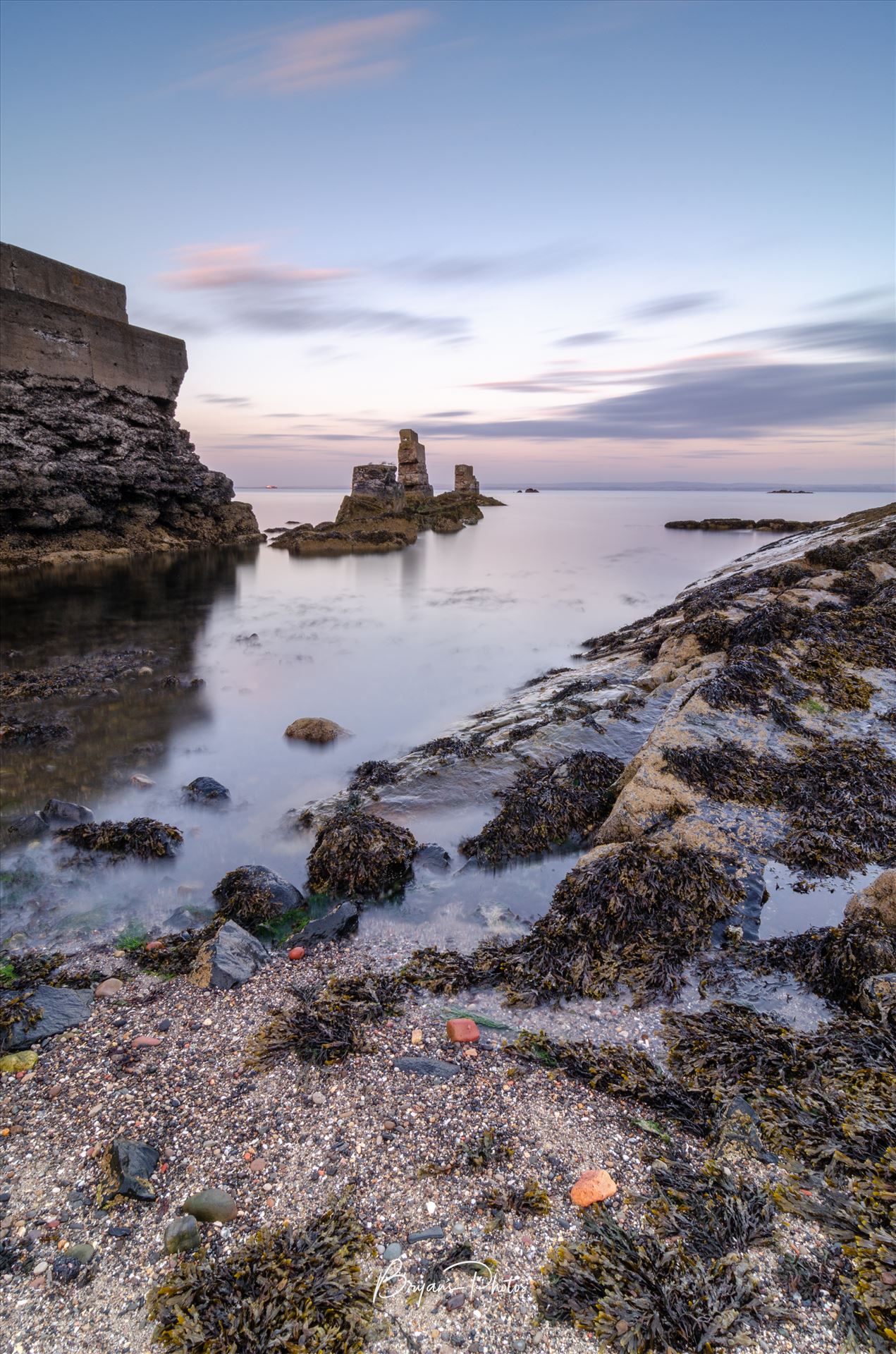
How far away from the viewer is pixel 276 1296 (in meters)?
1.62

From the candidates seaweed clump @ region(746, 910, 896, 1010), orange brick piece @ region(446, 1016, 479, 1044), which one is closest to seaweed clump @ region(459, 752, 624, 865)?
orange brick piece @ region(446, 1016, 479, 1044)

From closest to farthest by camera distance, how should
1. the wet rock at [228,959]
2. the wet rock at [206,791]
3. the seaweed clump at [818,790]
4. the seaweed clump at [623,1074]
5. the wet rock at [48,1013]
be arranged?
1. the seaweed clump at [623,1074]
2. the wet rock at [48,1013]
3. the wet rock at [228,959]
4. the seaweed clump at [818,790]
5. the wet rock at [206,791]

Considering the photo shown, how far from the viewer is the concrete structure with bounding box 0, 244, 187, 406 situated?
18.1 meters

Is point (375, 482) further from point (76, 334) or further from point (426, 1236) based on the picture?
point (426, 1236)

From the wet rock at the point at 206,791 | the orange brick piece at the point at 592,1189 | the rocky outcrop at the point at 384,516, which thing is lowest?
the wet rock at the point at 206,791

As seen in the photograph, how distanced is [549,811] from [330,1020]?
2.33 meters

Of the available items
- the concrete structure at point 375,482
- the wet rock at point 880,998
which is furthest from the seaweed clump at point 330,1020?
the concrete structure at point 375,482

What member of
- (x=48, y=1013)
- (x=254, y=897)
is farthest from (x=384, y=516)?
(x=48, y=1013)

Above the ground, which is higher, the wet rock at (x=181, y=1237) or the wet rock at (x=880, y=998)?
the wet rock at (x=880, y=998)

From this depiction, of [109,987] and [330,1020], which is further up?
[330,1020]

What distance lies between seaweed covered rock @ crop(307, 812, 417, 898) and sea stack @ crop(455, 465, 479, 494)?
178 feet

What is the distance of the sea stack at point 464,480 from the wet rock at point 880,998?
55.8 m

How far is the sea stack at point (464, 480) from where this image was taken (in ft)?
186

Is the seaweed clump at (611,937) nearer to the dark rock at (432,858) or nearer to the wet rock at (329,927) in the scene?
the wet rock at (329,927)
